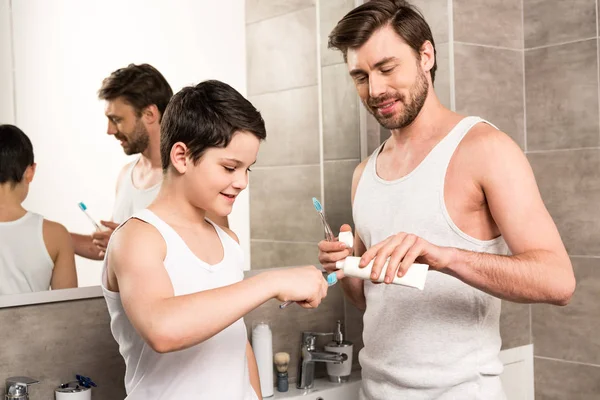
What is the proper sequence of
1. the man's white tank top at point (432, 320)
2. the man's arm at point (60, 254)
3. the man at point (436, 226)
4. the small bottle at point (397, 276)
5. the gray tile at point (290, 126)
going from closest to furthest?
the small bottle at point (397, 276) < the man at point (436, 226) < the man's white tank top at point (432, 320) < the man's arm at point (60, 254) < the gray tile at point (290, 126)

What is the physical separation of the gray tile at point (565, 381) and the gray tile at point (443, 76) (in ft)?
3.10

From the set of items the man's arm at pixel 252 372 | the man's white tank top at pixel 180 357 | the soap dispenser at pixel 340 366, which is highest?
the man's white tank top at pixel 180 357

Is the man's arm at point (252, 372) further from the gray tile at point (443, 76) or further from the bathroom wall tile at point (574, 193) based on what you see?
the bathroom wall tile at point (574, 193)

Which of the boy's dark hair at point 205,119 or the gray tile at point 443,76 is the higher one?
the gray tile at point 443,76

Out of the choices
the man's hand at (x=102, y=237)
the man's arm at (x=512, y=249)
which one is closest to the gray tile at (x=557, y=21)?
the man's arm at (x=512, y=249)

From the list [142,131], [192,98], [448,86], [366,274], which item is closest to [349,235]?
[366,274]

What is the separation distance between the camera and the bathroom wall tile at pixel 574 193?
2.34m

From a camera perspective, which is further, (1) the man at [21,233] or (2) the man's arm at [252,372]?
(1) the man at [21,233]

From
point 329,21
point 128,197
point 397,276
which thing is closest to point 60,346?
point 128,197

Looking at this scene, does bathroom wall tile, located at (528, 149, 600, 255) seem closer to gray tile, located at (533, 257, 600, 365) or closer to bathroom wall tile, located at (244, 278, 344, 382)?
gray tile, located at (533, 257, 600, 365)

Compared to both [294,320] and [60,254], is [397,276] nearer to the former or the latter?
[60,254]

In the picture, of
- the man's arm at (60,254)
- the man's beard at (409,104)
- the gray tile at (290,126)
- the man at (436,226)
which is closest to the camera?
the man at (436,226)

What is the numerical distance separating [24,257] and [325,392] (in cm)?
92

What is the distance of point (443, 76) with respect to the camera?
2287mm
